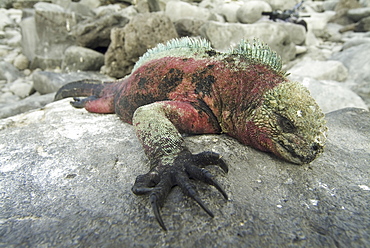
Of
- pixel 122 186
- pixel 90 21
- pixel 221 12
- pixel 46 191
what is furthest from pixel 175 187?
pixel 221 12

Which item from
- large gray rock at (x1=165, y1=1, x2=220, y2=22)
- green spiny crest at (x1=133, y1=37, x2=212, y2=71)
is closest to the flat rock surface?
green spiny crest at (x1=133, y1=37, x2=212, y2=71)

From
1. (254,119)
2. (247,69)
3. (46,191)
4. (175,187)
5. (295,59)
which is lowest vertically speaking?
(295,59)

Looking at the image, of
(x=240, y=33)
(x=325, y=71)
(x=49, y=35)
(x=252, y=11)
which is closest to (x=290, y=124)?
(x=325, y=71)

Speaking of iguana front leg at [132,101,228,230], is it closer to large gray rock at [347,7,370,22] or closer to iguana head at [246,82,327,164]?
iguana head at [246,82,327,164]

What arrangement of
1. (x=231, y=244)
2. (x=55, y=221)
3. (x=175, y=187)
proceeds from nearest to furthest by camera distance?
(x=231, y=244), (x=55, y=221), (x=175, y=187)

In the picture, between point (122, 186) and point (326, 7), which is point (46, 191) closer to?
point (122, 186)

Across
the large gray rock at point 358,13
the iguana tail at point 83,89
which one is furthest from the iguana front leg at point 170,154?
the large gray rock at point 358,13
